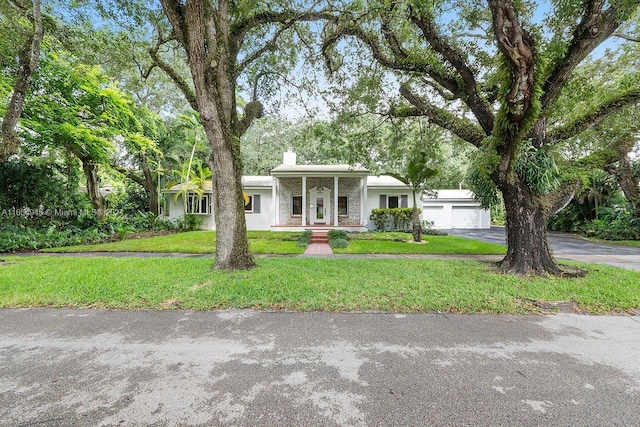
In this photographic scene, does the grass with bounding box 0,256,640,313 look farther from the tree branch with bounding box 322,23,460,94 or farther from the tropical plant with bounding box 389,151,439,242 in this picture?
the tropical plant with bounding box 389,151,439,242

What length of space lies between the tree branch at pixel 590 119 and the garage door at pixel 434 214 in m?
16.1

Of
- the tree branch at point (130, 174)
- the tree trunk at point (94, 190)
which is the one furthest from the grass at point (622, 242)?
the tree branch at point (130, 174)

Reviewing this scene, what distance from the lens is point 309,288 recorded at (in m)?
5.23

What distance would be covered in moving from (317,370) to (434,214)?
72.8 ft

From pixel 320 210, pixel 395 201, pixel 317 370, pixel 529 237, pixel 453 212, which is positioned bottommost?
pixel 317 370

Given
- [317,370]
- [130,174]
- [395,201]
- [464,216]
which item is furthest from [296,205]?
[317,370]

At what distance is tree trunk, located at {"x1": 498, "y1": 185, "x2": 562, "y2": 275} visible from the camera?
646 cm

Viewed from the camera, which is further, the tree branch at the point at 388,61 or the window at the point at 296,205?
the window at the point at 296,205

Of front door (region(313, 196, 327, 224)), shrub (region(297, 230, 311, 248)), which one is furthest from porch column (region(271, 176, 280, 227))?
shrub (region(297, 230, 311, 248))

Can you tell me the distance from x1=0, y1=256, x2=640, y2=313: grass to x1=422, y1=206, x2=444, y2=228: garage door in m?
15.9

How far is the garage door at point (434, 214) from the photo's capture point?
2270cm

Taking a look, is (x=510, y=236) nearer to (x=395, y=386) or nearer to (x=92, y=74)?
(x=395, y=386)

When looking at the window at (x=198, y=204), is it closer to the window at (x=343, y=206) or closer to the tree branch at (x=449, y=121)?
the window at (x=343, y=206)

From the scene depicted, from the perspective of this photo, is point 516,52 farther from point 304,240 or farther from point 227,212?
point 304,240
